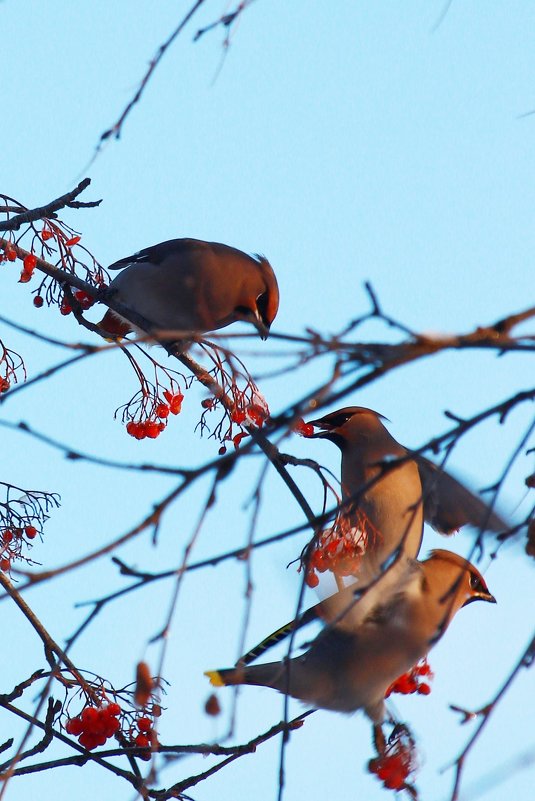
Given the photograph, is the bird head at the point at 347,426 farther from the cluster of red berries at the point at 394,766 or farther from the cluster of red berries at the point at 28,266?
the cluster of red berries at the point at 394,766

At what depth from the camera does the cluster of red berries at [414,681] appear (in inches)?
146

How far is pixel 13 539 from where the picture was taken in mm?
3676

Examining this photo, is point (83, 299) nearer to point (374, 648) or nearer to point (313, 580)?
point (313, 580)

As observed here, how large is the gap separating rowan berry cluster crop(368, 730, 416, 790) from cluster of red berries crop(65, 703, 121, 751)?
0.71 metres

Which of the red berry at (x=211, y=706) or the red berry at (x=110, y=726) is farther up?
the red berry at (x=110, y=726)

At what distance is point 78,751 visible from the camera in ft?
9.50

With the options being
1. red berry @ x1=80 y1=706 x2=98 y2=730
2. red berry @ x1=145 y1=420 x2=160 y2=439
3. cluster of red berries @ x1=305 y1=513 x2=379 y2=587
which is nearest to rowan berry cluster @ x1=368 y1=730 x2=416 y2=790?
cluster of red berries @ x1=305 y1=513 x2=379 y2=587

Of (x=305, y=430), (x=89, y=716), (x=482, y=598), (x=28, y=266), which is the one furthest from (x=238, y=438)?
(x=482, y=598)

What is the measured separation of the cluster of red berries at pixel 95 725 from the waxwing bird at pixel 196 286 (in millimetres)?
1761

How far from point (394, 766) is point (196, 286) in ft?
7.83

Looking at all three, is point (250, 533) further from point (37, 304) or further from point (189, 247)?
point (189, 247)

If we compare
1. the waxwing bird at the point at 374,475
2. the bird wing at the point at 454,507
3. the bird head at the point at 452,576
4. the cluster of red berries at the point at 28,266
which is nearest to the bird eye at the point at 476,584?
the bird head at the point at 452,576

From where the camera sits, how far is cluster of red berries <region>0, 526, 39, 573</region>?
11.9ft

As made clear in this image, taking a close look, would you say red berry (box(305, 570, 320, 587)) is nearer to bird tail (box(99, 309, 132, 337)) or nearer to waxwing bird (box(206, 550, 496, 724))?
waxwing bird (box(206, 550, 496, 724))
